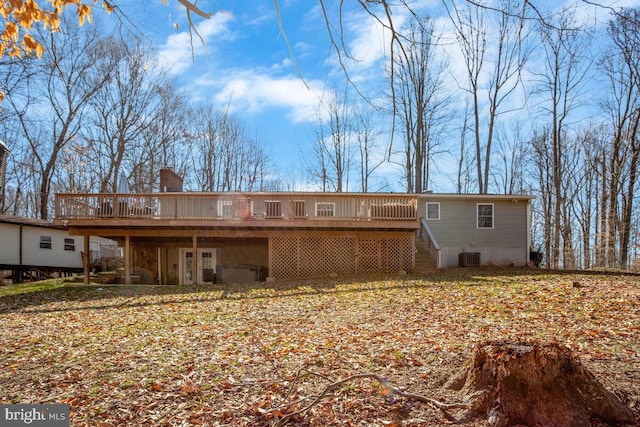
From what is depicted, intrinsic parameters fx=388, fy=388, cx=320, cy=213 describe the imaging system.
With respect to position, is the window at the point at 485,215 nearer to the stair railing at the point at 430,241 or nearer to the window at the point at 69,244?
the stair railing at the point at 430,241

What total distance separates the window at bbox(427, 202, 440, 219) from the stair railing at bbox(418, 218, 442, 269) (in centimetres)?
43

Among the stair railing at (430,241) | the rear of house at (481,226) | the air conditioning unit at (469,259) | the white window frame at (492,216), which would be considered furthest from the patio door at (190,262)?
the white window frame at (492,216)

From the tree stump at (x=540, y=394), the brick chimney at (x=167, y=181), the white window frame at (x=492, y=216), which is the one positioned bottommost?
the tree stump at (x=540, y=394)

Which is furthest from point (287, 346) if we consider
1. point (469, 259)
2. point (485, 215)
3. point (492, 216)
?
point (492, 216)

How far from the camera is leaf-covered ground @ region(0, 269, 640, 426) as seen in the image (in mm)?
3533

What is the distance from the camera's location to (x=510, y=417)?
2.93m

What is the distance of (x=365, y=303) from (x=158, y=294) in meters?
6.66

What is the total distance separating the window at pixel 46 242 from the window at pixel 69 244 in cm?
101

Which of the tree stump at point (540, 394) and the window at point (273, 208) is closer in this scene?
the tree stump at point (540, 394)

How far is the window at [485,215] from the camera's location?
17922 millimetres

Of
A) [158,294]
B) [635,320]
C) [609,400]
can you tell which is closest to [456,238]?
[635,320]

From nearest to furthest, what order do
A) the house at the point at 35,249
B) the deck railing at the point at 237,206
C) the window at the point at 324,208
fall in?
the deck railing at the point at 237,206 < the window at the point at 324,208 < the house at the point at 35,249

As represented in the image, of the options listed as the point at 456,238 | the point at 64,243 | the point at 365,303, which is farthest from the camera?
the point at 64,243

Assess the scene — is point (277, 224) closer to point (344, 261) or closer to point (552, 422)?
point (344, 261)
